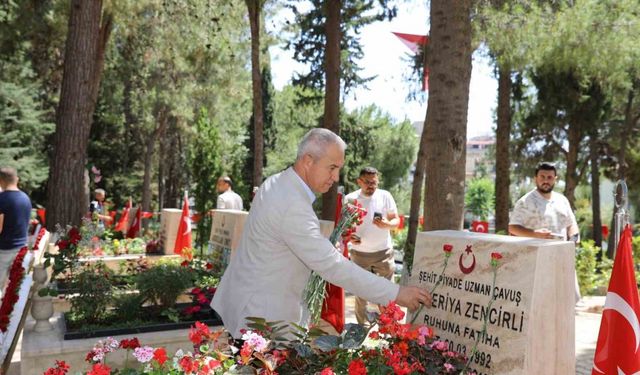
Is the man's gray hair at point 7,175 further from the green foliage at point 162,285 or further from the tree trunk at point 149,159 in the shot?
the tree trunk at point 149,159

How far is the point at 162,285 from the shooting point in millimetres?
5465

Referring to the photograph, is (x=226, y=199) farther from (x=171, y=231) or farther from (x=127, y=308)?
(x=127, y=308)

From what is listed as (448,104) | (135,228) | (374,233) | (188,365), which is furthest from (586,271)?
(135,228)

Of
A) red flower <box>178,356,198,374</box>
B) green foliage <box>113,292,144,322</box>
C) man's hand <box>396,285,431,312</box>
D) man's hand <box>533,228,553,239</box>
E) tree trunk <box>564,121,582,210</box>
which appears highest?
tree trunk <box>564,121,582,210</box>

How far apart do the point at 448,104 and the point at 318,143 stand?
73.1 inches

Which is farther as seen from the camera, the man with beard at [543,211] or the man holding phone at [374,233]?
the man holding phone at [374,233]

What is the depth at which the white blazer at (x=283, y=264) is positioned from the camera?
2.77 metres

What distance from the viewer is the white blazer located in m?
2.77

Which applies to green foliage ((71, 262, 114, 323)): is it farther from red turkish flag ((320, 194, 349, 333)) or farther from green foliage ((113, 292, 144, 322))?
red turkish flag ((320, 194, 349, 333))

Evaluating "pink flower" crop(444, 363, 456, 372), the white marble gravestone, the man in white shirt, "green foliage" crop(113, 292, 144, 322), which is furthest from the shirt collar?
the man in white shirt

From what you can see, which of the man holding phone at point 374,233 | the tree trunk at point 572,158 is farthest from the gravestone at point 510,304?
the tree trunk at point 572,158

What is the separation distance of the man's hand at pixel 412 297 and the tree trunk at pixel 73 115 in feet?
26.0

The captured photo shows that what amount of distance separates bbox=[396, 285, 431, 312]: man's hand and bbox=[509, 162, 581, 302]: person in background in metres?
2.97

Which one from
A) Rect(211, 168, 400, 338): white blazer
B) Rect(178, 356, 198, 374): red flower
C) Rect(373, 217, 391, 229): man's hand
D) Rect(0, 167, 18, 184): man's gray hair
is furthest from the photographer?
Rect(373, 217, 391, 229): man's hand
